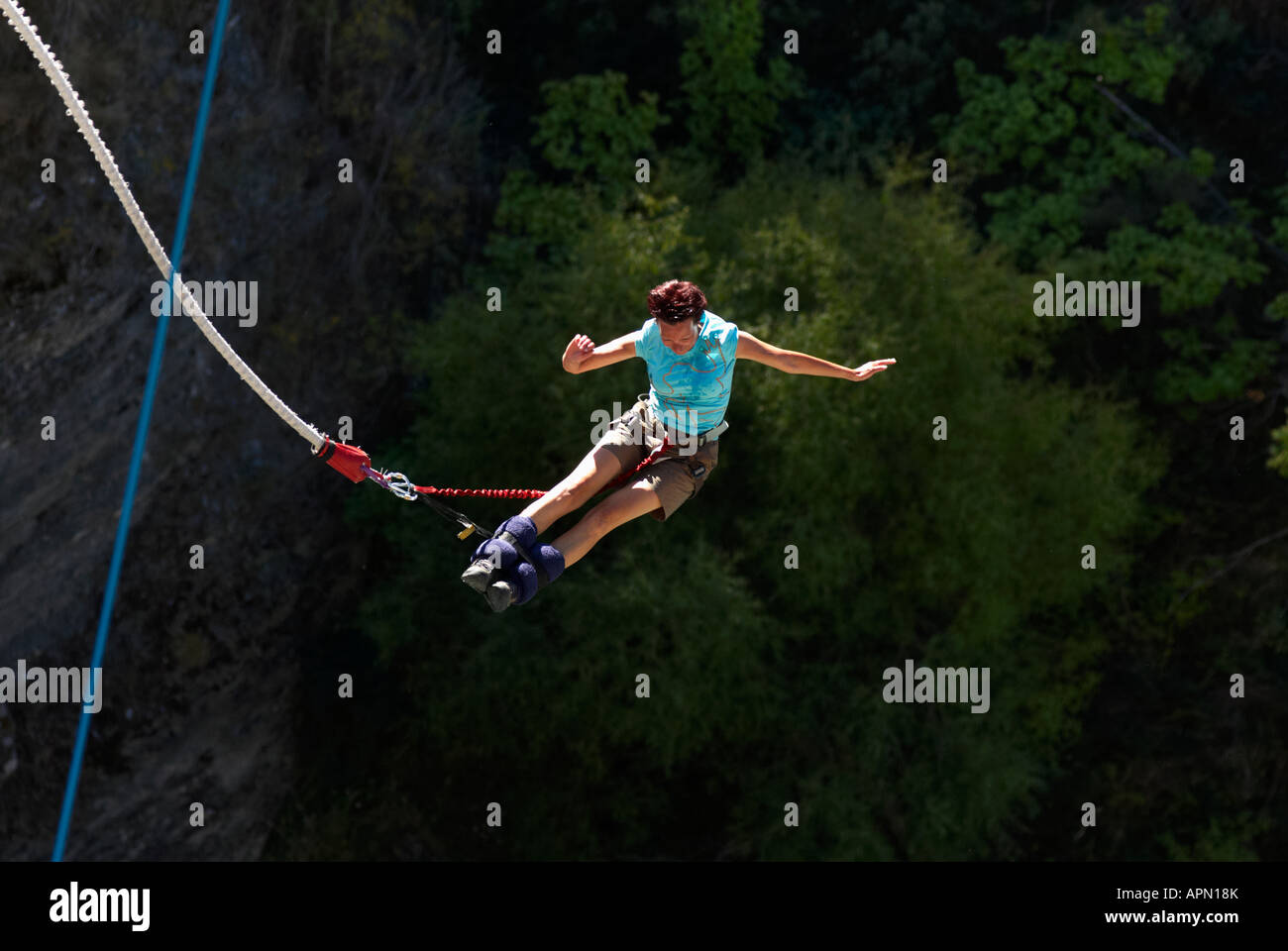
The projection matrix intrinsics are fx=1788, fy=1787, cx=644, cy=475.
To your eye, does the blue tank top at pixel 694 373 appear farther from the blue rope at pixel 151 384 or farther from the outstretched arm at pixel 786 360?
the blue rope at pixel 151 384

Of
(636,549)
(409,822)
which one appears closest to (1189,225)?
(636,549)

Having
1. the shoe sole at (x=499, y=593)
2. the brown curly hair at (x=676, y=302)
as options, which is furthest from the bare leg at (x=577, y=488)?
the brown curly hair at (x=676, y=302)

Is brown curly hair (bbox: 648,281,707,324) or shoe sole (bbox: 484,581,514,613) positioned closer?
shoe sole (bbox: 484,581,514,613)

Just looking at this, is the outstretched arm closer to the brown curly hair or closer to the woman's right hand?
the brown curly hair

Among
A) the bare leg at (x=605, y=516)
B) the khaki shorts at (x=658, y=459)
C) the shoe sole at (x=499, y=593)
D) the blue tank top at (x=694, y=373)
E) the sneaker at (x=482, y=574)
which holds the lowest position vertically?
the shoe sole at (x=499, y=593)

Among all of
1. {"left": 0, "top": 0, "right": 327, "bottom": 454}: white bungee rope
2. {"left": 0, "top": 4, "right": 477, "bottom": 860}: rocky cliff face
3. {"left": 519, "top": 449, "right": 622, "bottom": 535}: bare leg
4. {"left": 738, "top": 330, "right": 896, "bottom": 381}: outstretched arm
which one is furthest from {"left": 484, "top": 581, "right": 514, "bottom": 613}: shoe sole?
{"left": 0, "top": 4, "right": 477, "bottom": 860}: rocky cliff face

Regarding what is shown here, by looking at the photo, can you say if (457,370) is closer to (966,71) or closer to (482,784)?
(482,784)
